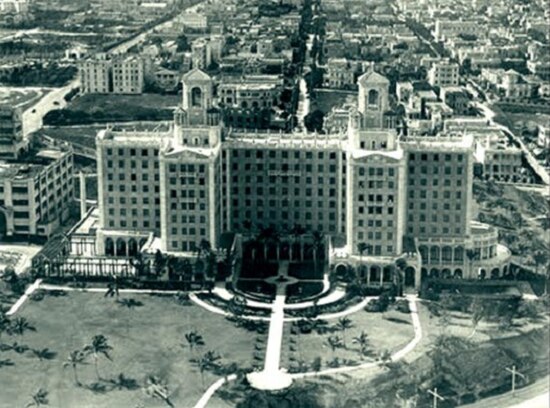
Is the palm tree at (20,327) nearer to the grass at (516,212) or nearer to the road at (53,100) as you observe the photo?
the grass at (516,212)

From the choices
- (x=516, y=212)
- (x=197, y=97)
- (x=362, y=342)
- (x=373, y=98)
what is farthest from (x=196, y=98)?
(x=516, y=212)

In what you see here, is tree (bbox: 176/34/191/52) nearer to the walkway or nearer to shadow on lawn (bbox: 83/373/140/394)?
the walkway

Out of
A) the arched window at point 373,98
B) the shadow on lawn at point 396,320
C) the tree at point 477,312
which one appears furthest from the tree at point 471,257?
the arched window at point 373,98

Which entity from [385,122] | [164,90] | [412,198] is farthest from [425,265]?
[164,90]

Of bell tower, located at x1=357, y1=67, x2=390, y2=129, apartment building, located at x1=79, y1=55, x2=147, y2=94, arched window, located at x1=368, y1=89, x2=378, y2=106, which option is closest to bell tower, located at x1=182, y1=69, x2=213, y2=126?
bell tower, located at x1=357, y1=67, x2=390, y2=129

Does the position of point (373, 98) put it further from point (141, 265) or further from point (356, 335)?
point (141, 265)

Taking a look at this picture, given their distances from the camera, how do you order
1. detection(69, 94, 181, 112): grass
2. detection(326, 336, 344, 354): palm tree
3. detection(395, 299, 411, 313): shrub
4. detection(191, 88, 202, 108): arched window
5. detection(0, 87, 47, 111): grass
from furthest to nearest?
detection(69, 94, 181, 112): grass, detection(0, 87, 47, 111): grass, detection(191, 88, 202, 108): arched window, detection(395, 299, 411, 313): shrub, detection(326, 336, 344, 354): palm tree
